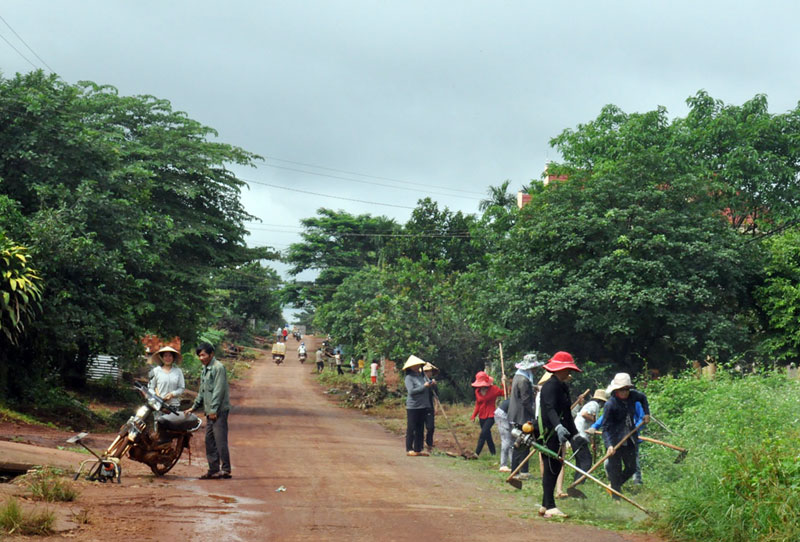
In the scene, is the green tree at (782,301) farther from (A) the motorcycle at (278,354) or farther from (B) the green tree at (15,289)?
(A) the motorcycle at (278,354)

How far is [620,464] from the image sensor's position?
1091 cm

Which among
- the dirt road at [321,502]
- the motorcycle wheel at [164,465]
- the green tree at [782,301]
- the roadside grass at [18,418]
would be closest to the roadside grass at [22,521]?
the dirt road at [321,502]

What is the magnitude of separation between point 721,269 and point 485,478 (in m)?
9.59

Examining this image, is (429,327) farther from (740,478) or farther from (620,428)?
(740,478)

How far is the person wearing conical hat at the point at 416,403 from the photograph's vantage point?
642 inches

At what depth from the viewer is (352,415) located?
2925 cm

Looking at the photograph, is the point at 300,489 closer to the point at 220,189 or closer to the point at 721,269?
the point at 721,269

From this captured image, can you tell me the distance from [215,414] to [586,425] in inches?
209

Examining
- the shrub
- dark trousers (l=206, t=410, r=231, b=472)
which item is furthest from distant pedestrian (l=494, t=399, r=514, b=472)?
dark trousers (l=206, t=410, r=231, b=472)

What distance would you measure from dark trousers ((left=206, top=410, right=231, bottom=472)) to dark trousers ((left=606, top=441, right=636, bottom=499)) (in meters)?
4.98

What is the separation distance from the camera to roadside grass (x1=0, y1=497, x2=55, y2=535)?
712 cm

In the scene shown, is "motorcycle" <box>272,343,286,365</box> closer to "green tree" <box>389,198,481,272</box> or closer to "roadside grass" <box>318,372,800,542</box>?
"green tree" <box>389,198,481,272</box>

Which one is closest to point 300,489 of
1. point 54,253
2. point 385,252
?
point 54,253

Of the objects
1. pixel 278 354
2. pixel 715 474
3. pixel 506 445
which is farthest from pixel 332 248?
pixel 715 474
